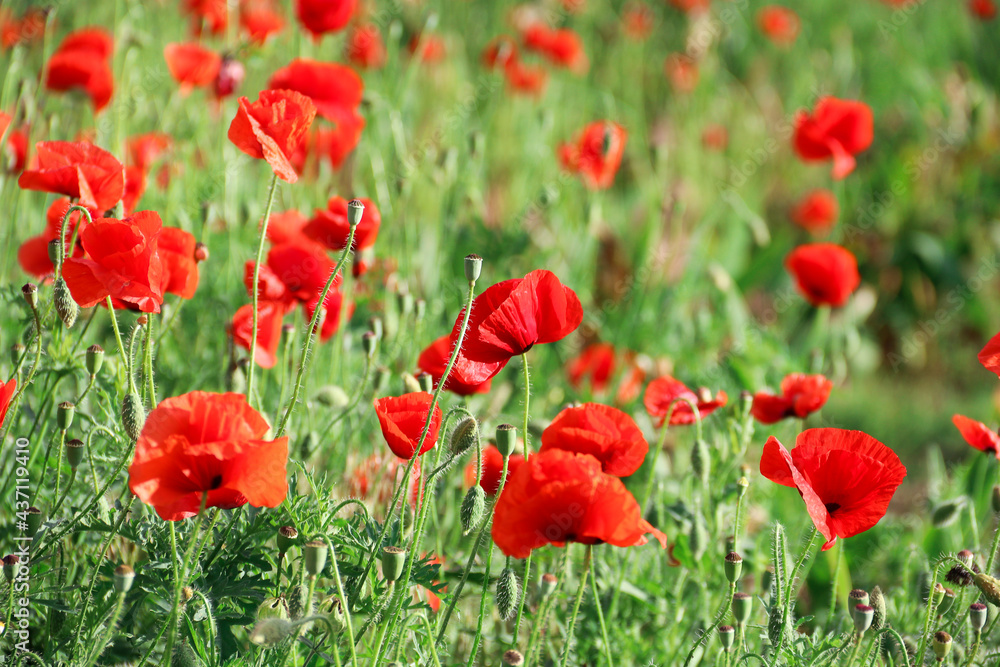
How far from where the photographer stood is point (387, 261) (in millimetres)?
2658

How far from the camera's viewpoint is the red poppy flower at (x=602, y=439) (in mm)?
1272

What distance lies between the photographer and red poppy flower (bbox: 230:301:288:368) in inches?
65.4

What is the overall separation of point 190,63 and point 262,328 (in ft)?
3.56

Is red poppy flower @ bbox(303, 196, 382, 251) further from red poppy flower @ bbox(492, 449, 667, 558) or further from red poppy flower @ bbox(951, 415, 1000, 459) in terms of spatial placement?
red poppy flower @ bbox(951, 415, 1000, 459)

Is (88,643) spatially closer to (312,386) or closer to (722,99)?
(312,386)

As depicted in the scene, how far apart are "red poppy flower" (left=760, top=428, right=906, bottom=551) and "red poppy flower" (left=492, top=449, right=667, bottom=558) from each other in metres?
0.25

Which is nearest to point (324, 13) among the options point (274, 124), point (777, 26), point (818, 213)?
point (274, 124)

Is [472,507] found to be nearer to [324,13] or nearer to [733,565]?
[733,565]

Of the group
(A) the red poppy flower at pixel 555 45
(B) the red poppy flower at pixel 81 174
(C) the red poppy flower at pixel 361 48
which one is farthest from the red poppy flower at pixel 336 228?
(A) the red poppy flower at pixel 555 45

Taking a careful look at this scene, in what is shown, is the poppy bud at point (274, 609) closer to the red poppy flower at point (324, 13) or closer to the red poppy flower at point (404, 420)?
the red poppy flower at point (404, 420)

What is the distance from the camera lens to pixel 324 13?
2.44 metres

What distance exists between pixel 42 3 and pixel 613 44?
347 cm

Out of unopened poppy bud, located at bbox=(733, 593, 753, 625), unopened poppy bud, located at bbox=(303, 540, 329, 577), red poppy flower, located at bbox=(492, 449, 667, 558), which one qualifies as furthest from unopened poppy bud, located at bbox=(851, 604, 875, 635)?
unopened poppy bud, located at bbox=(303, 540, 329, 577)

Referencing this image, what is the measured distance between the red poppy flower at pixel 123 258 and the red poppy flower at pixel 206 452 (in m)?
0.26
